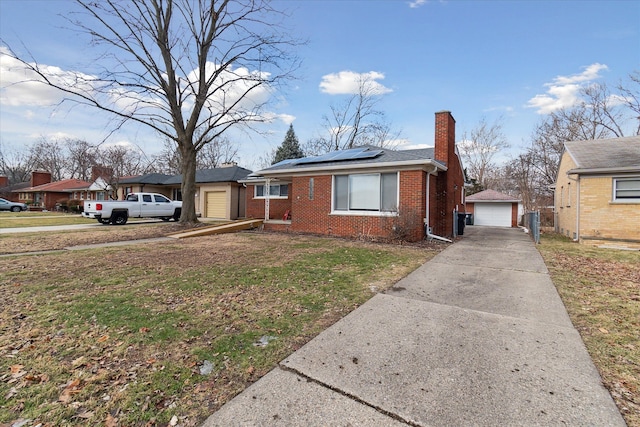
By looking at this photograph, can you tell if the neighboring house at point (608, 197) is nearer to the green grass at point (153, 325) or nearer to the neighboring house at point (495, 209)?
the green grass at point (153, 325)

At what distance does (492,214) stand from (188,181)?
22.8 m

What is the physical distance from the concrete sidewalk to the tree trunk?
1359 centimetres

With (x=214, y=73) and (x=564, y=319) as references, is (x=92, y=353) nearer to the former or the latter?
(x=564, y=319)

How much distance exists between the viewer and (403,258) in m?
7.47

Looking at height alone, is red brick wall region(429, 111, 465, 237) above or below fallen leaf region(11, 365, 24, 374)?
above

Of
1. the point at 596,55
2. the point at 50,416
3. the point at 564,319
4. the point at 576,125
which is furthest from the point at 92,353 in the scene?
the point at 576,125

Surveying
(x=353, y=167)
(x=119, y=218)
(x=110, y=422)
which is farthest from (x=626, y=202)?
(x=119, y=218)

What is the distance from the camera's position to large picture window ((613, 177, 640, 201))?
421 inches

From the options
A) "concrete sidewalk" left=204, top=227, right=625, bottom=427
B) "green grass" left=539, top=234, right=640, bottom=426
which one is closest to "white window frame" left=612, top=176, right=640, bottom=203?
"green grass" left=539, top=234, right=640, bottom=426

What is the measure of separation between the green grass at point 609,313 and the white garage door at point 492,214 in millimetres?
16615

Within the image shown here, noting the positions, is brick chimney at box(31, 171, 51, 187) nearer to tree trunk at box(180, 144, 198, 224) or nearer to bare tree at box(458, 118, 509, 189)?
tree trunk at box(180, 144, 198, 224)

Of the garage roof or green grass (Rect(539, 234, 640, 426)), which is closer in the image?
green grass (Rect(539, 234, 640, 426))

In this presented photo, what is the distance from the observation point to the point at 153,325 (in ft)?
11.6

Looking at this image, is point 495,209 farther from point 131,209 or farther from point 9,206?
point 9,206
